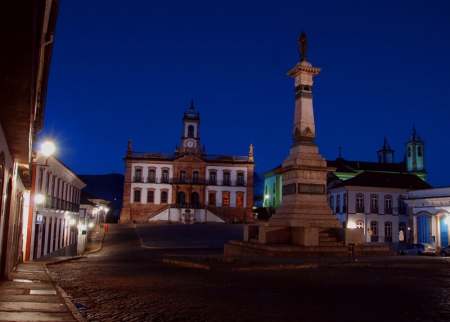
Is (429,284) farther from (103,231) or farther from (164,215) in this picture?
(164,215)

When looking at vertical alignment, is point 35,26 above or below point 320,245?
above

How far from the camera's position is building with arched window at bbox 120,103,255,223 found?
70188mm

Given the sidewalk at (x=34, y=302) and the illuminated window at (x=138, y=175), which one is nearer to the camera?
the sidewalk at (x=34, y=302)

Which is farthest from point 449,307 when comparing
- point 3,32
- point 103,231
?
point 103,231

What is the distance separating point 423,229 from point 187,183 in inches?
1479

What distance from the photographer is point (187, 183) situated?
70.8 m

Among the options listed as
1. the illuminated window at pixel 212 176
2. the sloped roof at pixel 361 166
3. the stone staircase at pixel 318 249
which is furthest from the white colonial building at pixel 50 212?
the sloped roof at pixel 361 166

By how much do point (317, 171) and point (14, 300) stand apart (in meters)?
14.2

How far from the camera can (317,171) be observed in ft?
65.7

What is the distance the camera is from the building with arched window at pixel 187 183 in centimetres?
7019

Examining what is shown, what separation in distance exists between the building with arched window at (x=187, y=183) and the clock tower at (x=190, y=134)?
0.53ft

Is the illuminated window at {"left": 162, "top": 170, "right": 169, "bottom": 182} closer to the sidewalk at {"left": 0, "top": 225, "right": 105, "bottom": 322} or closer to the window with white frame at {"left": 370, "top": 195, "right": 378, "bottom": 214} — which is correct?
the window with white frame at {"left": 370, "top": 195, "right": 378, "bottom": 214}

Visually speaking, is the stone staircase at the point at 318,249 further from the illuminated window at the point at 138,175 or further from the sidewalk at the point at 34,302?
the illuminated window at the point at 138,175

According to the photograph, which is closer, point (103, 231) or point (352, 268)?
point (352, 268)
